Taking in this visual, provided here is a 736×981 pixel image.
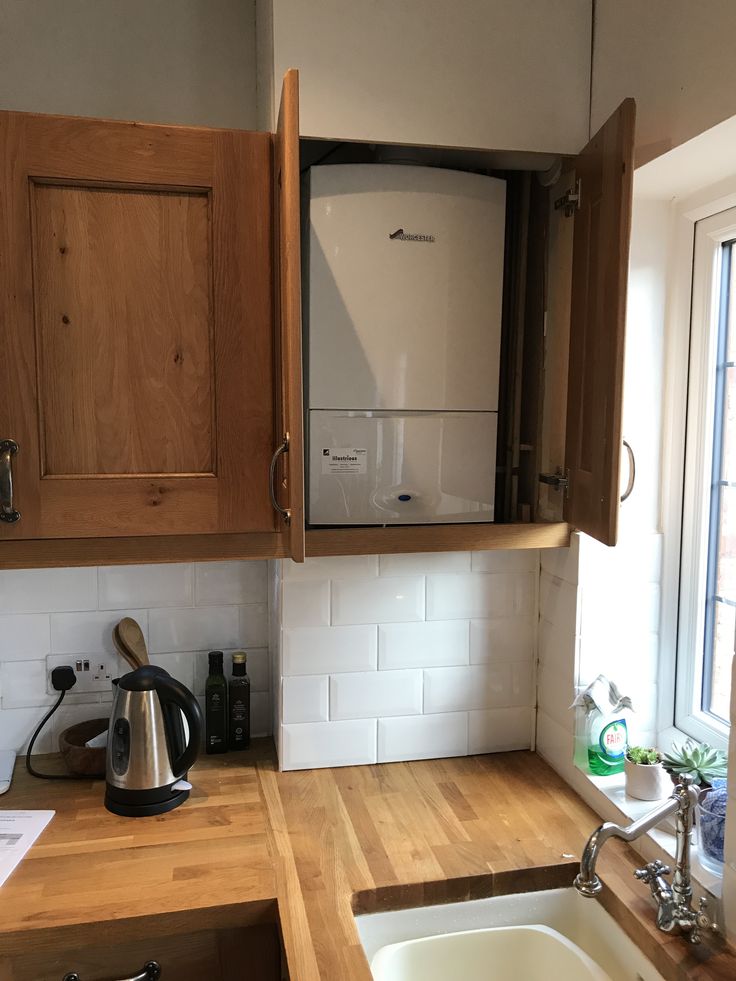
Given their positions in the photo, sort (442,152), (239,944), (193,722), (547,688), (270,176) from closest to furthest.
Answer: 1. (239,944)
2. (270,176)
3. (193,722)
4. (442,152)
5. (547,688)

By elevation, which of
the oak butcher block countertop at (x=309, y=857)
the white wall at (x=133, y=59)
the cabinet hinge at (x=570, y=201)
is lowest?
the oak butcher block countertop at (x=309, y=857)

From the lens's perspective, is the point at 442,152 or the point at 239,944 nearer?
the point at 239,944

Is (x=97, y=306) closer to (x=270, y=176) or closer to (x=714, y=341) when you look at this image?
(x=270, y=176)

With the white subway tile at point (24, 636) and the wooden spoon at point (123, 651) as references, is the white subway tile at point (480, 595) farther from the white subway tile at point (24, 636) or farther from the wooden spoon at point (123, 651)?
the white subway tile at point (24, 636)

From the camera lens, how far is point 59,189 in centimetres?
141

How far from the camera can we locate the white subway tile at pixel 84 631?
6.01ft

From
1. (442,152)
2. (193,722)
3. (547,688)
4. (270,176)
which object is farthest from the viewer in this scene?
(547,688)

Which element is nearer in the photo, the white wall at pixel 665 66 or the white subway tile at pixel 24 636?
the white wall at pixel 665 66

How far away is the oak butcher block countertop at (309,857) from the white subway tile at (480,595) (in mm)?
337

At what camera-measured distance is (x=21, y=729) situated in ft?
5.99

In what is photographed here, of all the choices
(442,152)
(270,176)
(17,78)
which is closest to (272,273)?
(270,176)

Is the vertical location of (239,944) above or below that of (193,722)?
below

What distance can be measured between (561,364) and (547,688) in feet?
2.33

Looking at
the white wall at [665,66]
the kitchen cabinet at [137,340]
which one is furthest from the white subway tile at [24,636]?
the white wall at [665,66]
